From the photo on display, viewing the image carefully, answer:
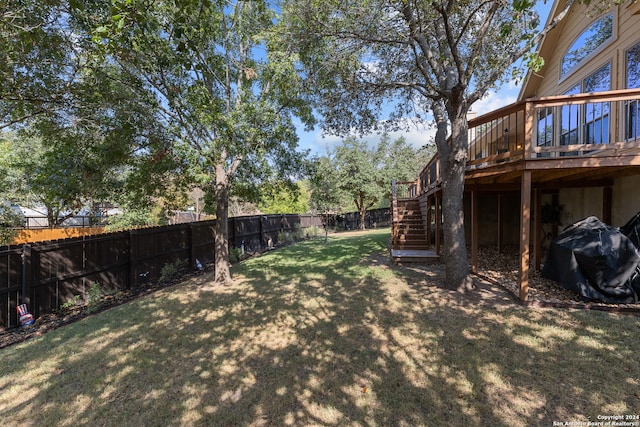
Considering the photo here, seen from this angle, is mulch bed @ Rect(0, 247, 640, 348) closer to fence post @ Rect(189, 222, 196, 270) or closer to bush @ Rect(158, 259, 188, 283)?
bush @ Rect(158, 259, 188, 283)

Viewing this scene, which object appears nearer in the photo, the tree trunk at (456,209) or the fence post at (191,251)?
the tree trunk at (456,209)

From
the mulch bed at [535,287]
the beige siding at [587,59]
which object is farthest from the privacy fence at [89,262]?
the beige siding at [587,59]

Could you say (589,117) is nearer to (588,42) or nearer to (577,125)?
(577,125)

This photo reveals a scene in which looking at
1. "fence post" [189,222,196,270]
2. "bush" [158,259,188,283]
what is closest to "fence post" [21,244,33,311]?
"bush" [158,259,188,283]

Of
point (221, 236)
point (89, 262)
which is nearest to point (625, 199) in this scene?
point (221, 236)

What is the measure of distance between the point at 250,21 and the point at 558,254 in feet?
25.7

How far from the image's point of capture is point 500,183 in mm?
7484

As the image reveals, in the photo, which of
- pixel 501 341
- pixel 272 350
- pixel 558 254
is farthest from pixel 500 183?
pixel 272 350

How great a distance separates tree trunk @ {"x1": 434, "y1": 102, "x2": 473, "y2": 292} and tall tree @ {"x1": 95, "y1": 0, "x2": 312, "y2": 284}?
344 cm

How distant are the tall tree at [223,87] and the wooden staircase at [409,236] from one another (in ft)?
14.6

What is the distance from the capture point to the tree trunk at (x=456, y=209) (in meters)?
5.64

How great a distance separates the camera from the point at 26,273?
484 cm

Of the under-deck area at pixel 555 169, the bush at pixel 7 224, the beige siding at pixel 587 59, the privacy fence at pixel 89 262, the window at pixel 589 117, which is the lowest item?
the privacy fence at pixel 89 262

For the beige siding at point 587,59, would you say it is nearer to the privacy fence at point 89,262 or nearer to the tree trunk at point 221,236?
the tree trunk at point 221,236
